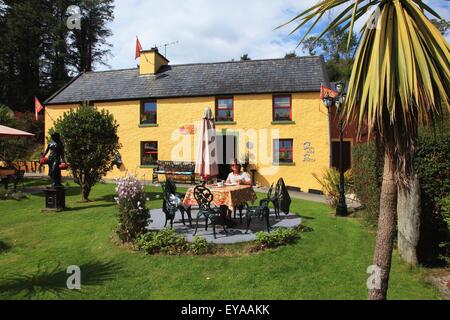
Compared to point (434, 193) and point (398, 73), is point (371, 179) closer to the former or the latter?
point (434, 193)

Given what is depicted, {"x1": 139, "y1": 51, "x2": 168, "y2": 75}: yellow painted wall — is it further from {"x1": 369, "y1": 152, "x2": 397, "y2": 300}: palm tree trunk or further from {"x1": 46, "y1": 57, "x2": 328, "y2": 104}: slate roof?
{"x1": 369, "y1": 152, "x2": 397, "y2": 300}: palm tree trunk

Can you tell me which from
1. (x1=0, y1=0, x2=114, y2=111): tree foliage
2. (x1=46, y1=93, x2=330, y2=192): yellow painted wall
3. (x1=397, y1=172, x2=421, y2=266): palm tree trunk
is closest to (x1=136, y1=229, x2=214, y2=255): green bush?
(x1=397, y1=172, x2=421, y2=266): palm tree trunk

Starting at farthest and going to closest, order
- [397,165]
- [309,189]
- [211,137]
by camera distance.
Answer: [309,189] → [211,137] → [397,165]

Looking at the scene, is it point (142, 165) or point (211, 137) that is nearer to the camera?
point (211, 137)

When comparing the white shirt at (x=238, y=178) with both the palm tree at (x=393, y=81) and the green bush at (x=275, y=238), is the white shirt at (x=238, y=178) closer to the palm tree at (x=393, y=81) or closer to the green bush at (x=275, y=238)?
the green bush at (x=275, y=238)

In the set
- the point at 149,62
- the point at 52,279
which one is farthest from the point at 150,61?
the point at 52,279

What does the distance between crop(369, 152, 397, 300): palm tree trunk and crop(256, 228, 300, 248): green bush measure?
11.6 feet

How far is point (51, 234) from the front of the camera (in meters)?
8.54

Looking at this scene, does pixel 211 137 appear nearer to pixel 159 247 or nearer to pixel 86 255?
pixel 159 247
